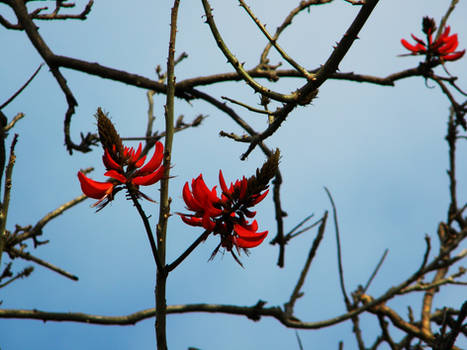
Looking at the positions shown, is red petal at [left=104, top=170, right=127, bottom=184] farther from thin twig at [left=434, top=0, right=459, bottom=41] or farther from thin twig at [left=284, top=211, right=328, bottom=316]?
thin twig at [left=434, top=0, right=459, bottom=41]

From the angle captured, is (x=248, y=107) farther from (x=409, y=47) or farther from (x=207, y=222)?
(x=409, y=47)

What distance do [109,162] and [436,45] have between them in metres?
3.30

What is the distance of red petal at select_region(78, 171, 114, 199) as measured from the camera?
1421mm

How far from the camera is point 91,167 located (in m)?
3.97

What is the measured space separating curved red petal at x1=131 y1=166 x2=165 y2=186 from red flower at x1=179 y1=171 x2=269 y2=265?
0.09m

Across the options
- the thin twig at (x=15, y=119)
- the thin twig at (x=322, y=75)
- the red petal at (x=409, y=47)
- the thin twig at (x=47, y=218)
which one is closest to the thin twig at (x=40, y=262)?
the thin twig at (x=47, y=218)

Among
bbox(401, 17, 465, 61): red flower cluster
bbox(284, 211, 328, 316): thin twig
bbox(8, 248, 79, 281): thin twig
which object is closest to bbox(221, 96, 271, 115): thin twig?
bbox(284, 211, 328, 316): thin twig

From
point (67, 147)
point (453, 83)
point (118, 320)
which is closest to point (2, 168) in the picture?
point (67, 147)

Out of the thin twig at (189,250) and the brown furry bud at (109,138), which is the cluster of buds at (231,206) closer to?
the thin twig at (189,250)

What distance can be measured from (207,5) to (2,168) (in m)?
1.36

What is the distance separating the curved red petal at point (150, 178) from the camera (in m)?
1.44

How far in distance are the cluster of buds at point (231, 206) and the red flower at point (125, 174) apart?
11 centimetres

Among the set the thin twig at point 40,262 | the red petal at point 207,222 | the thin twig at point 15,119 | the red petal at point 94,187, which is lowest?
the red petal at point 207,222

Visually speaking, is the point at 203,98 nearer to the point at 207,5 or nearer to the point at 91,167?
the point at 91,167
